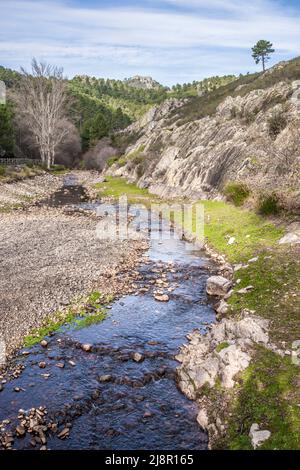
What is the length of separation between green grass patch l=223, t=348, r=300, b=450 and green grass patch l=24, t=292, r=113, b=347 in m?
9.48

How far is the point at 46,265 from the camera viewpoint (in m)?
30.4

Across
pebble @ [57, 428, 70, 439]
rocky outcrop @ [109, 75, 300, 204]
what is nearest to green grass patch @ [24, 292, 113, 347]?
pebble @ [57, 428, 70, 439]

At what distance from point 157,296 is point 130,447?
42.0 ft

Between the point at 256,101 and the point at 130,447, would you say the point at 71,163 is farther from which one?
the point at 130,447

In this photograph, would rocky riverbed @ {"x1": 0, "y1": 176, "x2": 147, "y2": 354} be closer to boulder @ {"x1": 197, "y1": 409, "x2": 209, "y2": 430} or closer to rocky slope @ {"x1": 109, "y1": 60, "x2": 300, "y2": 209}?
boulder @ {"x1": 197, "y1": 409, "x2": 209, "y2": 430}

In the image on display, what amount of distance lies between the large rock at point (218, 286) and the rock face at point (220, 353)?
16.7 ft

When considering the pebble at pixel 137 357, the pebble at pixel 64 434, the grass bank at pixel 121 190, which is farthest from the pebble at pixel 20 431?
the grass bank at pixel 121 190

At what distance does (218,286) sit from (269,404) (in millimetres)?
11781

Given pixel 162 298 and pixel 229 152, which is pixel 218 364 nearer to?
pixel 162 298

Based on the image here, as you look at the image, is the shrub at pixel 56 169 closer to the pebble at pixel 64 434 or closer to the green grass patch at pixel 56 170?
the green grass patch at pixel 56 170

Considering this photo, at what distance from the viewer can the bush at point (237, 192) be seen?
44.9m

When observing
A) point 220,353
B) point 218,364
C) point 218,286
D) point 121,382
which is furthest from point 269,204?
point 121,382
